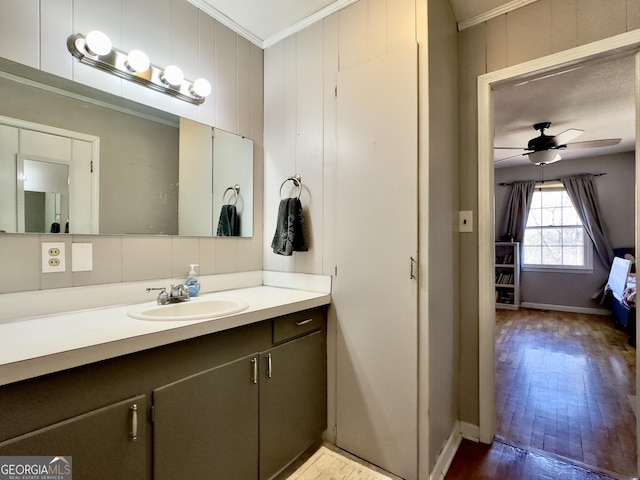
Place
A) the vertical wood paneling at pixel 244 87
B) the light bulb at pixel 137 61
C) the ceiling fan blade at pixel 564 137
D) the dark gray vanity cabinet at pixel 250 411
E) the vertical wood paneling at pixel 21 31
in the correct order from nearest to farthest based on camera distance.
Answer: the dark gray vanity cabinet at pixel 250 411 → the vertical wood paneling at pixel 21 31 → the light bulb at pixel 137 61 → the vertical wood paneling at pixel 244 87 → the ceiling fan blade at pixel 564 137

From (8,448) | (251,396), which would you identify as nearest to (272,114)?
(251,396)

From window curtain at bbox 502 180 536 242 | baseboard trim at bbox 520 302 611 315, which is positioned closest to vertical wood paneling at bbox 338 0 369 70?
window curtain at bbox 502 180 536 242

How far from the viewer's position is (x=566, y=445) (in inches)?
69.5

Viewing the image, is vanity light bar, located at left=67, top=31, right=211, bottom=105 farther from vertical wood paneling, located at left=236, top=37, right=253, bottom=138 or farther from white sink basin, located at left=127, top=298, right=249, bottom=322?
white sink basin, located at left=127, top=298, right=249, bottom=322

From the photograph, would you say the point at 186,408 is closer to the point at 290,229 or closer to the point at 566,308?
the point at 290,229

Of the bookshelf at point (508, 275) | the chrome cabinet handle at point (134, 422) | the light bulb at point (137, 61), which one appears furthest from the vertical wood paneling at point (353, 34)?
the bookshelf at point (508, 275)

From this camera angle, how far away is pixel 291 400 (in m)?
1.52

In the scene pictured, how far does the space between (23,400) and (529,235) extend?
6618mm

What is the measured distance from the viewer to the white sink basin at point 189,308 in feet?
4.17

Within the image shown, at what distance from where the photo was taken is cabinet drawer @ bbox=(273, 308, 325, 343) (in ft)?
4.80

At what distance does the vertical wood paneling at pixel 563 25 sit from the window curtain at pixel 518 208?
4578 millimetres

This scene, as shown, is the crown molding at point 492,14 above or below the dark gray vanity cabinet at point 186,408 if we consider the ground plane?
above

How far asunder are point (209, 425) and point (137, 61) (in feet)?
5.24

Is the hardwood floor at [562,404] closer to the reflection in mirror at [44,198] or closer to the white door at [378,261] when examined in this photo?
the white door at [378,261]
